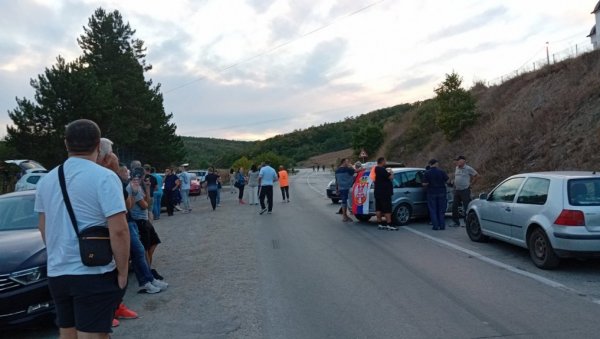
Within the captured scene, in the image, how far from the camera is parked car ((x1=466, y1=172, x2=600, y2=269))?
24.0 feet

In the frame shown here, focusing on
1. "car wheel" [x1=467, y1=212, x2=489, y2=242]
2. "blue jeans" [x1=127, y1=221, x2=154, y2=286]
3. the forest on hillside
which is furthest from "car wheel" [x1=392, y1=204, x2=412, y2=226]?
the forest on hillside

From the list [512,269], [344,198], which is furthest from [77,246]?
[344,198]

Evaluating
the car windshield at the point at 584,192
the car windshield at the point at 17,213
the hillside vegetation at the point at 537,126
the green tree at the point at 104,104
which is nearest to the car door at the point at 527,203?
the car windshield at the point at 584,192

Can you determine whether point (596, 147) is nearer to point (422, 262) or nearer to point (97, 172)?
point (422, 262)

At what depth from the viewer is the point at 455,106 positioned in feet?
106

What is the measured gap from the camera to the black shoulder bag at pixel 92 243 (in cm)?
296

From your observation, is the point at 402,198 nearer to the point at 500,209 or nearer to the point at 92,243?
the point at 500,209

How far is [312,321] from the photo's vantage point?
18.3 feet

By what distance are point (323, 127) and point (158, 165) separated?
13051 cm

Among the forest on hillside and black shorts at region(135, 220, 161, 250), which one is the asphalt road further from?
the forest on hillside

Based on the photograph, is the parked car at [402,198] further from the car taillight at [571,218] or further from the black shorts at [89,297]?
the black shorts at [89,297]

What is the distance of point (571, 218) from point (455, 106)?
26071 millimetres

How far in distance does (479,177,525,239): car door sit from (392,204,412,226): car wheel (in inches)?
138

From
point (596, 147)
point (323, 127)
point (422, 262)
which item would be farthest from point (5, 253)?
point (323, 127)
